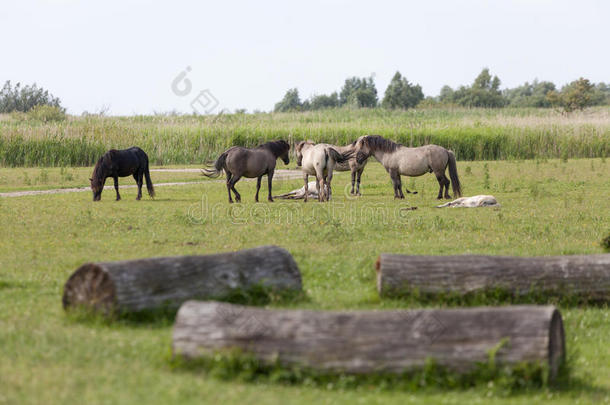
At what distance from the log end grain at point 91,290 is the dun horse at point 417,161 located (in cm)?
1426

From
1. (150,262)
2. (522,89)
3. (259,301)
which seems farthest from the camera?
(522,89)

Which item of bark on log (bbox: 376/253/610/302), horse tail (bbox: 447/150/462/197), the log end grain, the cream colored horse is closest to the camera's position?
the log end grain

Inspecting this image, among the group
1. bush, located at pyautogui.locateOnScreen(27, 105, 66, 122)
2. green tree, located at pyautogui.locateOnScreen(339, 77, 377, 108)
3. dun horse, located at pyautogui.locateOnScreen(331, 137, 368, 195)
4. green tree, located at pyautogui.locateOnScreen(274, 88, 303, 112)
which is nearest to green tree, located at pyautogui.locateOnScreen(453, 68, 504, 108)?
green tree, located at pyautogui.locateOnScreen(339, 77, 377, 108)

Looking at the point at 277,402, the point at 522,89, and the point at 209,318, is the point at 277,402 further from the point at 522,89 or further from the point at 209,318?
the point at 522,89

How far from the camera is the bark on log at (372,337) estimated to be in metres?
6.00

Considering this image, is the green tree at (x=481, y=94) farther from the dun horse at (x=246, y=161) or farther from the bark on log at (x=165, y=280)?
the bark on log at (x=165, y=280)

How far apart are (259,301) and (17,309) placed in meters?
2.65

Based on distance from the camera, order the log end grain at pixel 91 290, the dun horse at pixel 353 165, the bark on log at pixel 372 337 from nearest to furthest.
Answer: the bark on log at pixel 372 337 < the log end grain at pixel 91 290 < the dun horse at pixel 353 165

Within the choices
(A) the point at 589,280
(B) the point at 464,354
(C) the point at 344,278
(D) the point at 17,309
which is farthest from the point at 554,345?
(D) the point at 17,309

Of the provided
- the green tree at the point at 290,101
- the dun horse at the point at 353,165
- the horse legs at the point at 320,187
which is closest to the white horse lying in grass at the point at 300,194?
the horse legs at the point at 320,187

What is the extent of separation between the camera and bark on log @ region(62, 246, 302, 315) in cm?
746

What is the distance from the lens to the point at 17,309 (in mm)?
8070

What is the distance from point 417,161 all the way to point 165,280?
1419 cm

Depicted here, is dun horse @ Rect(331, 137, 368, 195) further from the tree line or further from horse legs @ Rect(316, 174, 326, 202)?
the tree line
